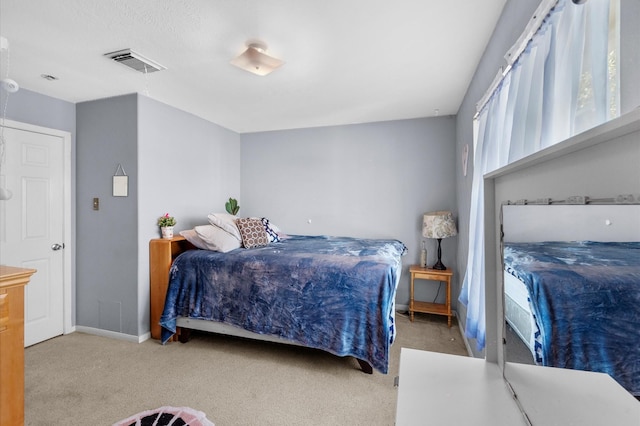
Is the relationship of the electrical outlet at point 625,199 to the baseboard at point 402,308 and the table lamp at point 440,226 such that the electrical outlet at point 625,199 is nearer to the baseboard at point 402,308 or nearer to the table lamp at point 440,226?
the table lamp at point 440,226

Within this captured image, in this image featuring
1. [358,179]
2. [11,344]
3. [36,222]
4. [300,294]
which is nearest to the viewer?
[11,344]

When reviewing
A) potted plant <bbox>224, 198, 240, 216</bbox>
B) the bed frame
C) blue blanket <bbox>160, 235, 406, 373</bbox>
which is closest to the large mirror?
blue blanket <bbox>160, 235, 406, 373</bbox>

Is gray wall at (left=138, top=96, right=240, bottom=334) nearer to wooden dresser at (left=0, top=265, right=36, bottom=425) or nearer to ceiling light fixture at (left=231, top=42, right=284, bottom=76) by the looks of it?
wooden dresser at (left=0, top=265, right=36, bottom=425)

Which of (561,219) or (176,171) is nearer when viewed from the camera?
(561,219)

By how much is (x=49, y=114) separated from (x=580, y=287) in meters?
4.21

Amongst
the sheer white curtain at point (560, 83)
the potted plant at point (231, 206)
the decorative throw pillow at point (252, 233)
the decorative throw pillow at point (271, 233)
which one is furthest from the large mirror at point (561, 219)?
the potted plant at point (231, 206)

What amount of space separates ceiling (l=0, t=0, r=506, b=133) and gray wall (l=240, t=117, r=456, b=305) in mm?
689

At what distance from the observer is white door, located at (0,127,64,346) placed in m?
2.67

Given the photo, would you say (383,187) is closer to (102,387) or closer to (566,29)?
(566,29)

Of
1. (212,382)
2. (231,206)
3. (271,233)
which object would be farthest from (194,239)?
(212,382)

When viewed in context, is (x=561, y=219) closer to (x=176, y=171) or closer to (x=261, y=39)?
(x=261, y=39)

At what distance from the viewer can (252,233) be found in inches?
129

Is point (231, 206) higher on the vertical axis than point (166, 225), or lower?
higher

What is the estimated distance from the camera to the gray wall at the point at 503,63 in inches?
26.0
